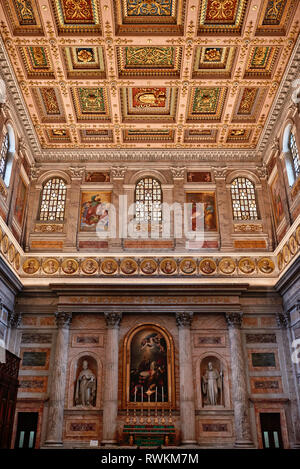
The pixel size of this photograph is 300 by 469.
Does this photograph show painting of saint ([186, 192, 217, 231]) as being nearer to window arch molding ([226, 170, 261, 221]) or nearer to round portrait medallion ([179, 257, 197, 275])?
window arch molding ([226, 170, 261, 221])

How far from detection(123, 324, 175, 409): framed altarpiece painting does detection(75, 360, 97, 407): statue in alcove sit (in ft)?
3.99

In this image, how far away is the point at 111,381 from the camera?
52.3 feet

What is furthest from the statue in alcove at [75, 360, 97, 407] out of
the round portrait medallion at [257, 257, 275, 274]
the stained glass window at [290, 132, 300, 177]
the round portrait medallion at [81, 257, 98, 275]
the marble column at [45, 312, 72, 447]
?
the stained glass window at [290, 132, 300, 177]

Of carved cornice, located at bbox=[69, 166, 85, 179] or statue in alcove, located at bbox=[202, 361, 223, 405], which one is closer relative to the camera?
statue in alcove, located at bbox=[202, 361, 223, 405]

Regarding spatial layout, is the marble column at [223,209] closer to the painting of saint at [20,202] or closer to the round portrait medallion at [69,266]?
the round portrait medallion at [69,266]

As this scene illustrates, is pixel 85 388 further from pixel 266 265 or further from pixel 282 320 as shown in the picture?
pixel 266 265

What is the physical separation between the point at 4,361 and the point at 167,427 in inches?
296

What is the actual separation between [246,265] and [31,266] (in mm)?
8812

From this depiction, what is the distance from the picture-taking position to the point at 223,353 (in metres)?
16.7

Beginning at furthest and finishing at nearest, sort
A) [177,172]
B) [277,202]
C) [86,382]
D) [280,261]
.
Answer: [177,172], [277,202], [280,261], [86,382]

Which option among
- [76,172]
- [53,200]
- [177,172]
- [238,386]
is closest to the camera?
[238,386]

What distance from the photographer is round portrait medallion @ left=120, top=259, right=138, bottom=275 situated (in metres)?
17.7

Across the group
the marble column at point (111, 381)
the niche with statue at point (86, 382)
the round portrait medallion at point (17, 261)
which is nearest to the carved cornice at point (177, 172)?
the marble column at point (111, 381)

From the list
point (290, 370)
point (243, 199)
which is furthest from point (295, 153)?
point (290, 370)
